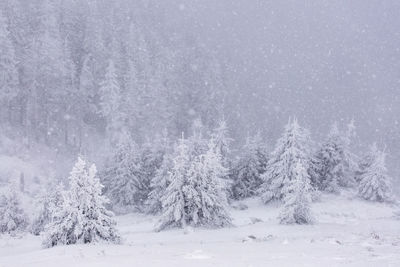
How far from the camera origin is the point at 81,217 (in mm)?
13969

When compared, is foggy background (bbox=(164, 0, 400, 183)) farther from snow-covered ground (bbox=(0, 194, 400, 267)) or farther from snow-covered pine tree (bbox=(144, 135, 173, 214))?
snow-covered ground (bbox=(0, 194, 400, 267))

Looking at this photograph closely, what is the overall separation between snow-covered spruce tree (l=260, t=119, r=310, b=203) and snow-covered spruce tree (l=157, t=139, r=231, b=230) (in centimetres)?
1041

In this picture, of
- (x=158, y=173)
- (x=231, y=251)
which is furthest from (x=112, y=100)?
(x=231, y=251)

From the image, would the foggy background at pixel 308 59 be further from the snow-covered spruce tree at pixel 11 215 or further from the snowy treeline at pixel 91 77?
the snow-covered spruce tree at pixel 11 215

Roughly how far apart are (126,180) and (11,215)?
12.4 metres

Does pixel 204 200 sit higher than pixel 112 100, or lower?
lower

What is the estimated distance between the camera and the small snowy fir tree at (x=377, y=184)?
32.5 m

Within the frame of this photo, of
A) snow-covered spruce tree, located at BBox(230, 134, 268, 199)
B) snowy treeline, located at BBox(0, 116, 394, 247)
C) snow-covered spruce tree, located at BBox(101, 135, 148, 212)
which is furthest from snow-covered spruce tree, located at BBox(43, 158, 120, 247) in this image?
snow-covered spruce tree, located at BBox(230, 134, 268, 199)

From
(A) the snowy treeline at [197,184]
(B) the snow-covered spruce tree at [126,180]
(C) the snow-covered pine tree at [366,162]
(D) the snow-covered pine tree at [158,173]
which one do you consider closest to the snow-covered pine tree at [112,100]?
(A) the snowy treeline at [197,184]

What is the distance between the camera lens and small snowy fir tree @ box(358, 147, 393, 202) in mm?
32500

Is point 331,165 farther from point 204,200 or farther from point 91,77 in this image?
point 91,77

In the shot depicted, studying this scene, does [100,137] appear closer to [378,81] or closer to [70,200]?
[70,200]

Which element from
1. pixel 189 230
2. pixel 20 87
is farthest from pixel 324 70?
pixel 189 230

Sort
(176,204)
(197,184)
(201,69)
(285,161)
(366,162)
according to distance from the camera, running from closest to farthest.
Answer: (176,204)
(197,184)
(285,161)
(366,162)
(201,69)
